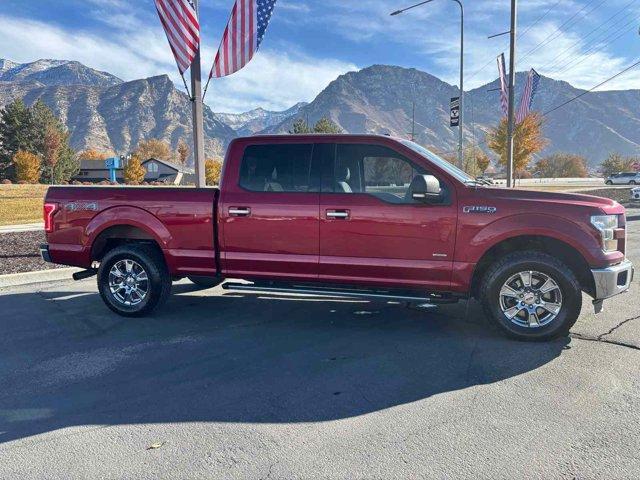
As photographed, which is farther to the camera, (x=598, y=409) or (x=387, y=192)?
(x=387, y=192)

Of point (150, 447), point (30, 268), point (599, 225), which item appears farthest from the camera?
point (30, 268)

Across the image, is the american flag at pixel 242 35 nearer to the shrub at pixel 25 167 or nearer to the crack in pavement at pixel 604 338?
the crack in pavement at pixel 604 338

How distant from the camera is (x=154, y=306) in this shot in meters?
5.80

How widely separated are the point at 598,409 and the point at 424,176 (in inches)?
94.0

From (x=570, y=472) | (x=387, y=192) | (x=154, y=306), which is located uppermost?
(x=387, y=192)

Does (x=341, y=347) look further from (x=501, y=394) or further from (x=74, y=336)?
(x=74, y=336)

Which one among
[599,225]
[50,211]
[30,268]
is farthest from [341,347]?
[30,268]

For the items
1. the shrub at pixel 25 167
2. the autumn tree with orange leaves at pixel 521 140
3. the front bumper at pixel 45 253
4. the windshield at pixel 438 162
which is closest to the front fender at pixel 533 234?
the windshield at pixel 438 162

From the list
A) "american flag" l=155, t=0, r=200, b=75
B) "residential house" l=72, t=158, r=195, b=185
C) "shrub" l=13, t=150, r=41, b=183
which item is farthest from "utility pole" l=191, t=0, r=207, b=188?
"residential house" l=72, t=158, r=195, b=185

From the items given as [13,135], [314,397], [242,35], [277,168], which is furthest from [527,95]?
[13,135]

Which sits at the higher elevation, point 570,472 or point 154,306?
point 154,306

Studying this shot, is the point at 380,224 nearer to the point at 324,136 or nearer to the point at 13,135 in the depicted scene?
the point at 324,136

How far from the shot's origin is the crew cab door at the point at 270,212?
5.28 metres

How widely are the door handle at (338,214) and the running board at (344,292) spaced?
A: 30.6 inches
